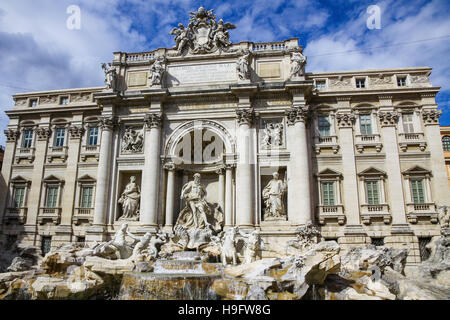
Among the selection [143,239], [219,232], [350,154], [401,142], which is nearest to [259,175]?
[219,232]

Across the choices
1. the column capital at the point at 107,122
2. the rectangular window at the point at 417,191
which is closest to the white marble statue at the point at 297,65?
the rectangular window at the point at 417,191

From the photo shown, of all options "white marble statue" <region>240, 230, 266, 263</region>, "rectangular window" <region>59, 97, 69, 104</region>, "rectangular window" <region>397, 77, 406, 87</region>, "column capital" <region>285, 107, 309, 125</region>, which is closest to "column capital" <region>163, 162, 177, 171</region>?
"white marble statue" <region>240, 230, 266, 263</region>

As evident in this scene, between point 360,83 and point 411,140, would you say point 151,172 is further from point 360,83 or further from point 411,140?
point 411,140

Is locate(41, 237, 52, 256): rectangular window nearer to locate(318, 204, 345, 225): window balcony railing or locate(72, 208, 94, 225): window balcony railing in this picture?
locate(72, 208, 94, 225): window balcony railing

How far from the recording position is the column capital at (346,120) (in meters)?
22.6

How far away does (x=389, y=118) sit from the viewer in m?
22.3

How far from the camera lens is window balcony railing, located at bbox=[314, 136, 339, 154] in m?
22.2

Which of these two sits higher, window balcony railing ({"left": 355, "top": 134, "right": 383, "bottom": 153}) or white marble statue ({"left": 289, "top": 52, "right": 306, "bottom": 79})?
white marble statue ({"left": 289, "top": 52, "right": 306, "bottom": 79})

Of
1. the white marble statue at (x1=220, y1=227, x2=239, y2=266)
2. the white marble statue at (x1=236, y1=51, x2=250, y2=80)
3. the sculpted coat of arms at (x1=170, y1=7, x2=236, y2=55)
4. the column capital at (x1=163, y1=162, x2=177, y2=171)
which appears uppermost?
the sculpted coat of arms at (x1=170, y1=7, x2=236, y2=55)

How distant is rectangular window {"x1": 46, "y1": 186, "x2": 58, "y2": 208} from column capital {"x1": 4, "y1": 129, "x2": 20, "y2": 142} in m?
5.19

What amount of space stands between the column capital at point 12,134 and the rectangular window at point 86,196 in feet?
24.4
